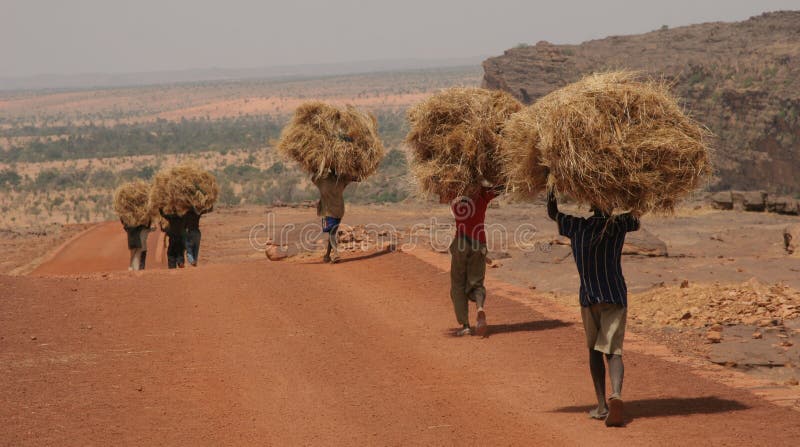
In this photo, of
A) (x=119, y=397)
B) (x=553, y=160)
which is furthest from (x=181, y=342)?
(x=553, y=160)

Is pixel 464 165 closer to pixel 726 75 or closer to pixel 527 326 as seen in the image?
pixel 527 326

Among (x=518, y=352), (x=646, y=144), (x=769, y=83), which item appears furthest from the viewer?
(x=769, y=83)

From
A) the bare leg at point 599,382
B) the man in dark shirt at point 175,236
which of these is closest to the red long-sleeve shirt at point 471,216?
the bare leg at point 599,382

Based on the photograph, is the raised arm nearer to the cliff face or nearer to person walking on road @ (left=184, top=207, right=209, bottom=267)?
person walking on road @ (left=184, top=207, right=209, bottom=267)

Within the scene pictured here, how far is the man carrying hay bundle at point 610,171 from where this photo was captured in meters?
7.52

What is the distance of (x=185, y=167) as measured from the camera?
19.2m

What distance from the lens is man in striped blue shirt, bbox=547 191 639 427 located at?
24.8 feet

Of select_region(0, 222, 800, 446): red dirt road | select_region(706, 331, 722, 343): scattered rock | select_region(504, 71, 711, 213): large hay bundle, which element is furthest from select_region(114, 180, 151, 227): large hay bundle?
select_region(504, 71, 711, 213): large hay bundle

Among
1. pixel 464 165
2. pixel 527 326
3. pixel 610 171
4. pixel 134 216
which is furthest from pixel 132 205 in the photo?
pixel 610 171

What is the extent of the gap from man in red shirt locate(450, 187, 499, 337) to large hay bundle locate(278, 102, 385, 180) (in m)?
6.53

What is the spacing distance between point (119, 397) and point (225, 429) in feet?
4.75

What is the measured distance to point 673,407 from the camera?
782 cm

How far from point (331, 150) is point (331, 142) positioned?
0.20 meters

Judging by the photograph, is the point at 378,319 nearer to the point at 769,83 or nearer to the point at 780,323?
the point at 780,323
